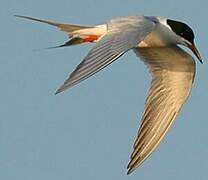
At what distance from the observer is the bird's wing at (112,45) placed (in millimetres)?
8106

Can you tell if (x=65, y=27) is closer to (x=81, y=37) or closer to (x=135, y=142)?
(x=81, y=37)

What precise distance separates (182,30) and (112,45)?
259cm

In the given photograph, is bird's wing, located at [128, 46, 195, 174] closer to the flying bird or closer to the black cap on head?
the flying bird

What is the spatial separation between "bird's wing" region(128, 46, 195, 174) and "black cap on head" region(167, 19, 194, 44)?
17 cm

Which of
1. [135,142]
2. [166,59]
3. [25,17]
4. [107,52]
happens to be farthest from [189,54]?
[107,52]

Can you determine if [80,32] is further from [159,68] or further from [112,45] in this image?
[112,45]

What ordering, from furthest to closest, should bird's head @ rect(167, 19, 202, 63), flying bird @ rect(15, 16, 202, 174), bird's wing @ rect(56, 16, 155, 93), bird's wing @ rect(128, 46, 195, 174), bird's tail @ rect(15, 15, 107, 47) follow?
bird's head @ rect(167, 19, 202, 63)
bird's wing @ rect(128, 46, 195, 174)
flying bird @ rect(15, 16, 202, 174)
bird's tail @ rect(15, 15, 107, 47)
bird's wing @ rect(56, 16, 155, 93)

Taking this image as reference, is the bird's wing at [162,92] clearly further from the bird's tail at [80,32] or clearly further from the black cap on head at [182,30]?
the bird's tail at [80,32]

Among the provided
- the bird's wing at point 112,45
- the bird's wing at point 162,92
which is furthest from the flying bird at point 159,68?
the bird's wing at point 112,45

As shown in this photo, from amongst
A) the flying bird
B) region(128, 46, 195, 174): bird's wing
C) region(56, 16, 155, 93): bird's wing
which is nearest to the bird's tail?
the flying bird

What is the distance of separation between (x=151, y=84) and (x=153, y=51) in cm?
35

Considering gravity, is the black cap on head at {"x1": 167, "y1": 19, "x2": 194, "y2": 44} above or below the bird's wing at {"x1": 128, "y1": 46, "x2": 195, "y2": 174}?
above

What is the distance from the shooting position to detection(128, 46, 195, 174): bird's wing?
11008 millimetres

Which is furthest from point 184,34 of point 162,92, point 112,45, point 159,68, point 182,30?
point 112,45
